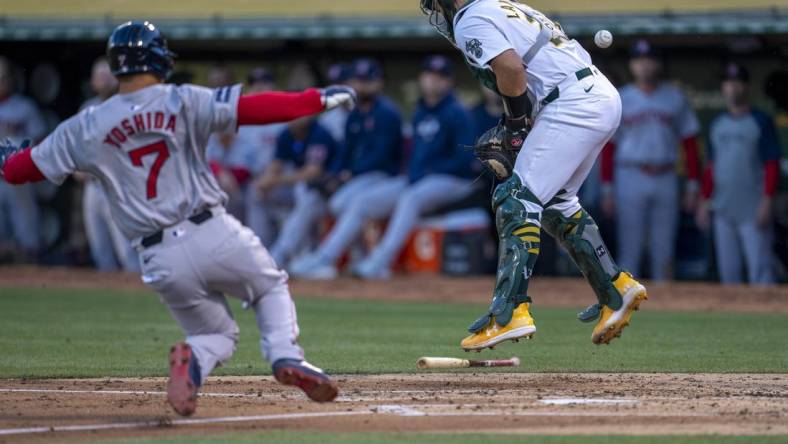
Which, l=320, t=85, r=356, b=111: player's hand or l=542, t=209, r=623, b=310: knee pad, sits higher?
l=320, t=85, r=356, b=111: player's hand

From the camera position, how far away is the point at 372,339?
874 centimetres

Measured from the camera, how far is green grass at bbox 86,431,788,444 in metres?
4.60

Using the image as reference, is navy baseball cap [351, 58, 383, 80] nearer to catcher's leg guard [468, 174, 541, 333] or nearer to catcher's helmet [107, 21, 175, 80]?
catcher's leg guard [468, 174, 541, 333]

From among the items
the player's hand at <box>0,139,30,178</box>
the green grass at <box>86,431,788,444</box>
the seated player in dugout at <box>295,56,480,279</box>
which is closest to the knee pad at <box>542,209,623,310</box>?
the green grass at <box>86,431,788,444</box>

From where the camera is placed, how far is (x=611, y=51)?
14.7m

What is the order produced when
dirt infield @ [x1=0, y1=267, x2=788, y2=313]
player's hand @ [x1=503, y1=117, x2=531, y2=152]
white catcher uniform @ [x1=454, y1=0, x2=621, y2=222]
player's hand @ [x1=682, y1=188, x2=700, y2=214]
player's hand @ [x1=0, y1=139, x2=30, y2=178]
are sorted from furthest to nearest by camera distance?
player's hand @ [x1=682, y1=188, x2=700, y2=214] < dirt infield @ [x1=0, y1=267, x2=788, y2=313] < player's hand @ [x1=503, y1=117, x2=531, y2=152] < white catcher uniform @ [x1=454, y1=0, x2=621, y2=222] < player's hand @ [x1=0, y1=139, x2=30, y2=178]

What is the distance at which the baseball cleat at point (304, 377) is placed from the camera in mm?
5152

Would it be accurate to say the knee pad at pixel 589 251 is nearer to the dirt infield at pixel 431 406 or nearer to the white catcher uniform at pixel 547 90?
the white catcher uniform at pixel 547 90

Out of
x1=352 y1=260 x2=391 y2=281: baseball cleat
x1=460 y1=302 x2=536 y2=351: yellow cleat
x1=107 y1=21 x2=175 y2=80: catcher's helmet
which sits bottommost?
x1=352 y1=260 x2=391 y2=281: baseball cleat

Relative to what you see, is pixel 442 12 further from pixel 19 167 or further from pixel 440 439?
pixel 440 439

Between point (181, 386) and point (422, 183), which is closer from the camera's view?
point (181, 386)

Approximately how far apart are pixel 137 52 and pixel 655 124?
8423 millimetres

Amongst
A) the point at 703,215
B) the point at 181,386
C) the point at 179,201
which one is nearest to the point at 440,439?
the point at 181,386

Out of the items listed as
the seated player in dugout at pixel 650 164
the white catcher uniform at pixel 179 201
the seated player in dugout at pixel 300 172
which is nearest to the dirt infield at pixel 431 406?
the white catcher uniform at pixel 179 201
